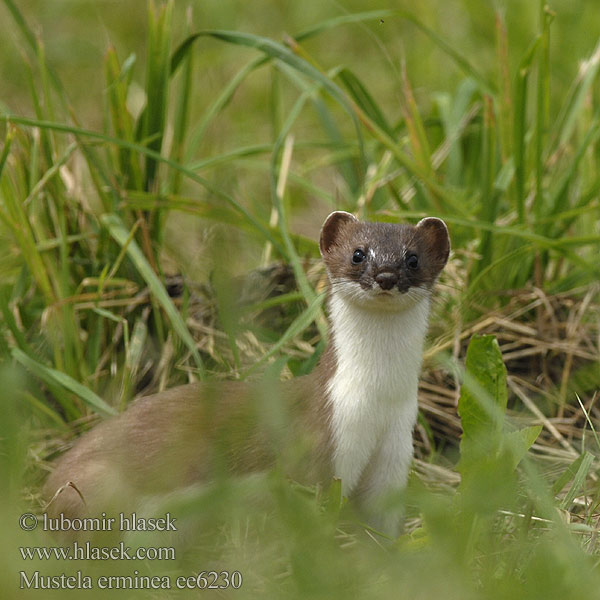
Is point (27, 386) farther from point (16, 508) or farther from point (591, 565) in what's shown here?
point (591, 565)

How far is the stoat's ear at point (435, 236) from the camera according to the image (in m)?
3.44

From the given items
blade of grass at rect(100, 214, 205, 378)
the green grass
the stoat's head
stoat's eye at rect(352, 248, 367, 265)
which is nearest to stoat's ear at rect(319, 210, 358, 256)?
the stoat's head

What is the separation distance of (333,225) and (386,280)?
0.43 m

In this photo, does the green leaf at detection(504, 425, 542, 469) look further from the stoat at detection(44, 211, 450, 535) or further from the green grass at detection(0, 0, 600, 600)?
the stoat at detection(44, 211, 450, 535)

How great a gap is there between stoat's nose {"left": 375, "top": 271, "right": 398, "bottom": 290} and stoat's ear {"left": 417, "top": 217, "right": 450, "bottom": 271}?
25 cm

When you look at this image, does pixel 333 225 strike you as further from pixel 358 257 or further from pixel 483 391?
pixel 483 391

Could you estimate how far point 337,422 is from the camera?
134 inches

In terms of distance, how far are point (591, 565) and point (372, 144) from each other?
9.79 ft

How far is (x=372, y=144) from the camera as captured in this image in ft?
17.3

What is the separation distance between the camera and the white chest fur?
339cm

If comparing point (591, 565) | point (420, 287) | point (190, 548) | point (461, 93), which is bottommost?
point (190, 548)

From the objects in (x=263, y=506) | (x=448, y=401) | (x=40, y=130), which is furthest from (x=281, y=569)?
(x=40, y=130)

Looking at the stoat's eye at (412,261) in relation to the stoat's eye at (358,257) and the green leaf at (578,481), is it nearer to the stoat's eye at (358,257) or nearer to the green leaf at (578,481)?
the stoat's eye at (358,257)

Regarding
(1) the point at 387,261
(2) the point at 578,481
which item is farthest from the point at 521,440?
(1) the point at 387,261
